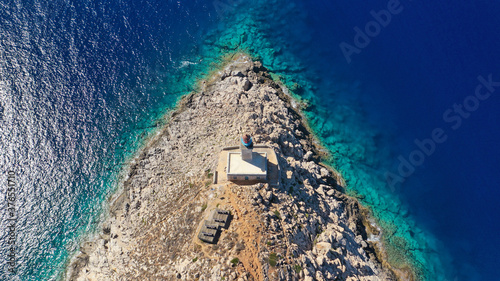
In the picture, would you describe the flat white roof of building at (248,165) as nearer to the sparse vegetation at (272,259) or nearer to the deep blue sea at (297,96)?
the sparse vegetation at (272,259)

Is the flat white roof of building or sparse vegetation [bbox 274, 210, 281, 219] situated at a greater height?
the flat white roof of building

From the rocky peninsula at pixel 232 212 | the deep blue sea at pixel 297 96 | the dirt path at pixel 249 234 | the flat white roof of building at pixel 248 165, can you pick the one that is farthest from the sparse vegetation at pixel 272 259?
the deep blue sea at pixel 297 96

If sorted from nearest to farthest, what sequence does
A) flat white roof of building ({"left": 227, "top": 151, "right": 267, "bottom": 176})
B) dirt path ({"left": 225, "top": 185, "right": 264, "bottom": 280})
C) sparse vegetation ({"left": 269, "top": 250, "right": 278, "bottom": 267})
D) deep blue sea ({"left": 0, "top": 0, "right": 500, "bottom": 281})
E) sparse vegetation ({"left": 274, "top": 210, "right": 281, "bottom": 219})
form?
1. dirt path ({"left": 225, "top": 185, "right": 264, "bottom": 280})
2. sparse vegetation ({"left": 269, "top": 250, "right": 278, "bottom": 267})
3. sparse vegetation ({"left": 274, "top": 210, "right": 281, "bottom": 219})
4. flat white roof of building ({"left": 227, "top": 151, "right": 267, "bottom": 176})
5. deep blue sea ({"left": 0, "top": 0, "right": 500, "bottom": 281})

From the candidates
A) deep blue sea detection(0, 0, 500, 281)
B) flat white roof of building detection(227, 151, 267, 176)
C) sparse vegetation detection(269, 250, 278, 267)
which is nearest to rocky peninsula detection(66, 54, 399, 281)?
sparse vegetation detection(269, 250, 278, 267)

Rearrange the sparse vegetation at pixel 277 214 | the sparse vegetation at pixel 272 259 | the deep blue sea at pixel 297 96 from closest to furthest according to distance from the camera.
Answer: the sparse vegetation at pixel 272 259 → the sparse vegetation at pixel 277 214 → the deep blue sea at pixel 297 96

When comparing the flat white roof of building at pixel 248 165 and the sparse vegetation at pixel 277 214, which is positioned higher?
the flat white roof of building at pixel 248 165

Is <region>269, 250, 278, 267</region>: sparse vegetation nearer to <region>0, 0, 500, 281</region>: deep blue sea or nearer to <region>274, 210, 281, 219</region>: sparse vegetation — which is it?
<region>274, 210, 281, 219</region>: sparse vegetation

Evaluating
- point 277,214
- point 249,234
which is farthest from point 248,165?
point 249,234

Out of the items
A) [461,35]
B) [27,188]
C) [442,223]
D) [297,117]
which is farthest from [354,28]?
[27,188]
